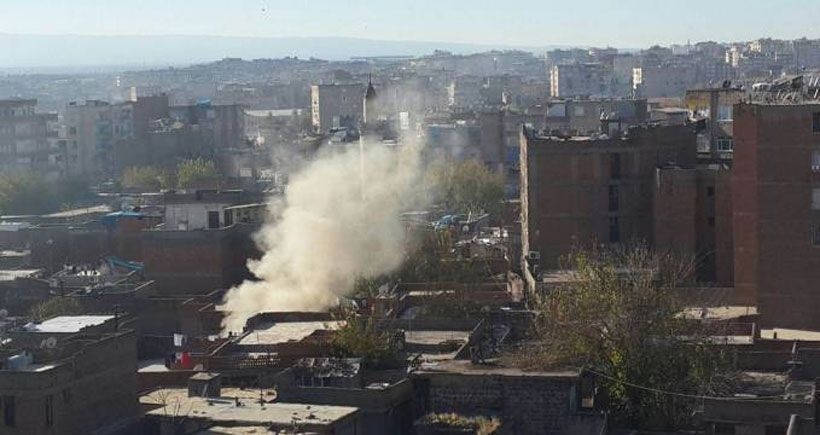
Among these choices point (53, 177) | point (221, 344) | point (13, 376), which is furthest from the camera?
point (53, 177)

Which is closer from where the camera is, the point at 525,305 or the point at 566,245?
the point at 525,305

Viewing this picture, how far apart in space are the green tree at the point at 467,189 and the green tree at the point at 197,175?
9.57m

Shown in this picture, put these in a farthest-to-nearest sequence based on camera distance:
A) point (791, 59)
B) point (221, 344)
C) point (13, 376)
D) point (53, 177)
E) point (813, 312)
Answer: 1. point (791, 59)
2. point (53, 177)
3. point (813, 312)
4. point (221, 344)
5. point (13, 376)

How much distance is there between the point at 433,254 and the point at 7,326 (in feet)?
38.3

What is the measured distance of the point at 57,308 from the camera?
110 ft

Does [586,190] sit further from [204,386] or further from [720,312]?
[204,386]

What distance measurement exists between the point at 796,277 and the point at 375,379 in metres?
11.0

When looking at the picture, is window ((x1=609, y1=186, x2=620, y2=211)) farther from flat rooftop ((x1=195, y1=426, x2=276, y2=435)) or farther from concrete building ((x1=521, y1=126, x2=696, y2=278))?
flat rooftop ((x1=195, y1=426, x2=276, y2=435))

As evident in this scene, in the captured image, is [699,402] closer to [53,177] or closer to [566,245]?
[566,245]

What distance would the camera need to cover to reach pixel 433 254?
3750cm

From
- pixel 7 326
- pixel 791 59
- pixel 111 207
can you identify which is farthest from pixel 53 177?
pixel 791 59

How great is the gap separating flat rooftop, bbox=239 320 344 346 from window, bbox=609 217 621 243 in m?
8.71

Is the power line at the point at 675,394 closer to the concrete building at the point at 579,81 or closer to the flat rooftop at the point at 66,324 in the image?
the flat rooftop at the point at 66,324

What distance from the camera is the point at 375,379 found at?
23.2 meters
